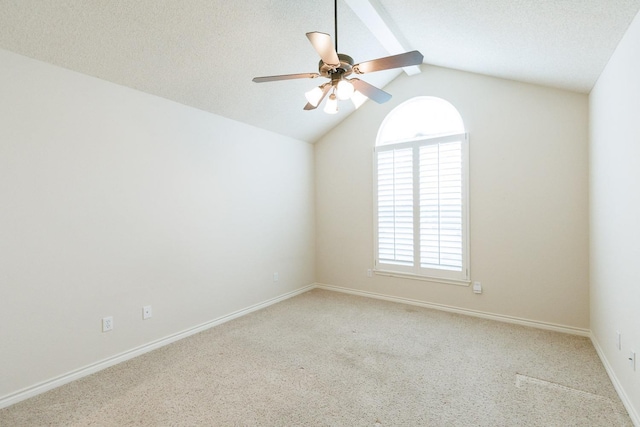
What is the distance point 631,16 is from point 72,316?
421cm

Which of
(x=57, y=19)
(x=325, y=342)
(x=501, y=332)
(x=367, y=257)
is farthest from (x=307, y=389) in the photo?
(x=57, y=19)

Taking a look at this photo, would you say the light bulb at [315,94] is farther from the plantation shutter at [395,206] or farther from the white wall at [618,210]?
the plantation shutter at [395,206]

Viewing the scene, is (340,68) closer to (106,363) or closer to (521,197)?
(521,197)

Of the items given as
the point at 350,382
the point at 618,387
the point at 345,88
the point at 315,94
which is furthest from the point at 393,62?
the point at 618,387

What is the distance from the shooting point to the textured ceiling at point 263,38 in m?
1.92

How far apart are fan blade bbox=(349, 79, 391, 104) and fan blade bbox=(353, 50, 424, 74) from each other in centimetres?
17

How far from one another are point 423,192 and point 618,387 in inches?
94.6

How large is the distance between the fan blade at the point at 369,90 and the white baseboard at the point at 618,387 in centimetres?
251

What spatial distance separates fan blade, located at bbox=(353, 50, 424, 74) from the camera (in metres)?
1.73

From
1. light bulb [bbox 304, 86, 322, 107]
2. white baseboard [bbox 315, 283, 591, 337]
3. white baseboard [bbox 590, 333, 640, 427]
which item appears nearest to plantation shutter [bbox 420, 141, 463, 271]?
white baseboard [bbox 315, 283, 591, 337]

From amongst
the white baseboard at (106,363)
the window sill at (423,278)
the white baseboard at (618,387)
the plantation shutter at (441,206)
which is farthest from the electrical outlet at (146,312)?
the white baseboard at (618,387)

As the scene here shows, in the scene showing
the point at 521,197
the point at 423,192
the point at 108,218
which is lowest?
the point at 108,218

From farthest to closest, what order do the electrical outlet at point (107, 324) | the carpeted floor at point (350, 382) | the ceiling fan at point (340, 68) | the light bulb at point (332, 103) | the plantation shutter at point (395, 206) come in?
the plantation shutter at point (395, 206) < the electrical outlet at point (107, 324) < the light bulb at point (332, 103) < the carpeted floor at point (350, 382) < the ceiling fan at point (340, 68)

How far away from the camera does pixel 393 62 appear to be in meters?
1.82
